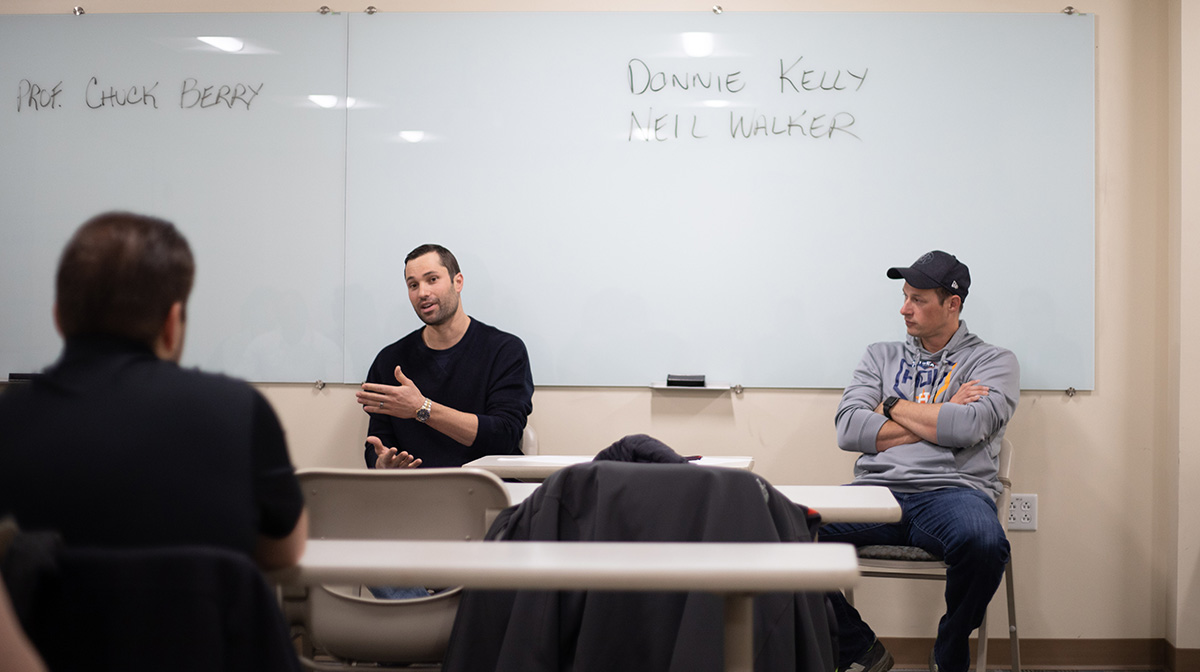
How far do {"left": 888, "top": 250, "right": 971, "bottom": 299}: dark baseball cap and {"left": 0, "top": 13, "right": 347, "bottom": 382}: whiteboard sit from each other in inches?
84.1

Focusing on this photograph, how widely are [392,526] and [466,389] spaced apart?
4.15 feet

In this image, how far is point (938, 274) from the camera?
297 cm

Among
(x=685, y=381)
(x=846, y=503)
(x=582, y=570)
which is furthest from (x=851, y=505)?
(x=685, y=381)

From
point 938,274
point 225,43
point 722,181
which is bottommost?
point 938,274

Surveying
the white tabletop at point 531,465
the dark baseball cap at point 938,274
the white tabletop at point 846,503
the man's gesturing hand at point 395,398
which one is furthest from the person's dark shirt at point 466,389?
the dark baseball cap at point 938,274

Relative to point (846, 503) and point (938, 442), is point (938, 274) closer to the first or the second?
point (938, 442)

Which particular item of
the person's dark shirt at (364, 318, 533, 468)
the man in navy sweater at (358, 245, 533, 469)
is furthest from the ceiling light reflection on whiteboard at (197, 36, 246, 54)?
the person's dark shirt at (364, 318, 533, 468)

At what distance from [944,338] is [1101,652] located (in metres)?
1.39

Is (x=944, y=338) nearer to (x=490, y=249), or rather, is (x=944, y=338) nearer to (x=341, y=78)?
(x=490, y=249)

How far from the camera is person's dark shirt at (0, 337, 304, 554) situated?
0.89 metres

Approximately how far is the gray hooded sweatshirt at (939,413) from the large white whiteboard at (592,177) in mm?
328

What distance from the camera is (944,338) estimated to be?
121 inches

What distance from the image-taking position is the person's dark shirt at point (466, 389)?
3066 millimetres

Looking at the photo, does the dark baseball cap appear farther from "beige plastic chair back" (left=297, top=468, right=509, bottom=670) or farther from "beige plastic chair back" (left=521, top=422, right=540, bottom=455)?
"beige plastic chair back" (left=297, top=468, right=509, bottom=670)
